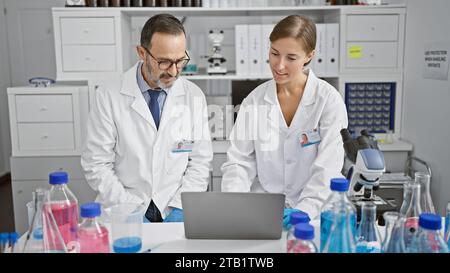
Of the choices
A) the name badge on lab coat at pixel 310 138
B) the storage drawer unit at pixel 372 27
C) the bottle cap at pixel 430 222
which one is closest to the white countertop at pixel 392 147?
the storage drawer unit at pixel 372 27

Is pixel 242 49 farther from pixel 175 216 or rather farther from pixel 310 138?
pixel 175 216

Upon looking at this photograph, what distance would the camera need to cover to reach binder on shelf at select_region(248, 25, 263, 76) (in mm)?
2699

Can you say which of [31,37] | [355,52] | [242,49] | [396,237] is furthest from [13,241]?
[31,37]

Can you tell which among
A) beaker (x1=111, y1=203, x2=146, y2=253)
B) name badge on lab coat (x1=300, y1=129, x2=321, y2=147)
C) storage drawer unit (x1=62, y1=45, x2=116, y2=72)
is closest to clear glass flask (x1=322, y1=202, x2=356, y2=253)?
beaker (x1=111, y1=203, x2=146, y2=253)

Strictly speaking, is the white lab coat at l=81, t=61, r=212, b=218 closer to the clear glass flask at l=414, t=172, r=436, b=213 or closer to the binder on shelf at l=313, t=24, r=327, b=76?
the clear glass flask at l=414, t=172, r=436, b=213

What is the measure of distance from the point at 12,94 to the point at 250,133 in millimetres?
1739

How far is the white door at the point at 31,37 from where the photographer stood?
396 cm

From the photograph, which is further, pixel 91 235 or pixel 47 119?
pixel 47 119

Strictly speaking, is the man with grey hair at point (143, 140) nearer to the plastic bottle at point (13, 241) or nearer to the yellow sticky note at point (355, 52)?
the plastic bottle at point (13, 241)

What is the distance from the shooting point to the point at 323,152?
156cm

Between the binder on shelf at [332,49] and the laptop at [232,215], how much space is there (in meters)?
1.89

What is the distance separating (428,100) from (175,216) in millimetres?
1671

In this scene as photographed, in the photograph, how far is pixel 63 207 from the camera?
1.01 m

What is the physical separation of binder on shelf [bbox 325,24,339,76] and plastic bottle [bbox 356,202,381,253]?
1.88m
